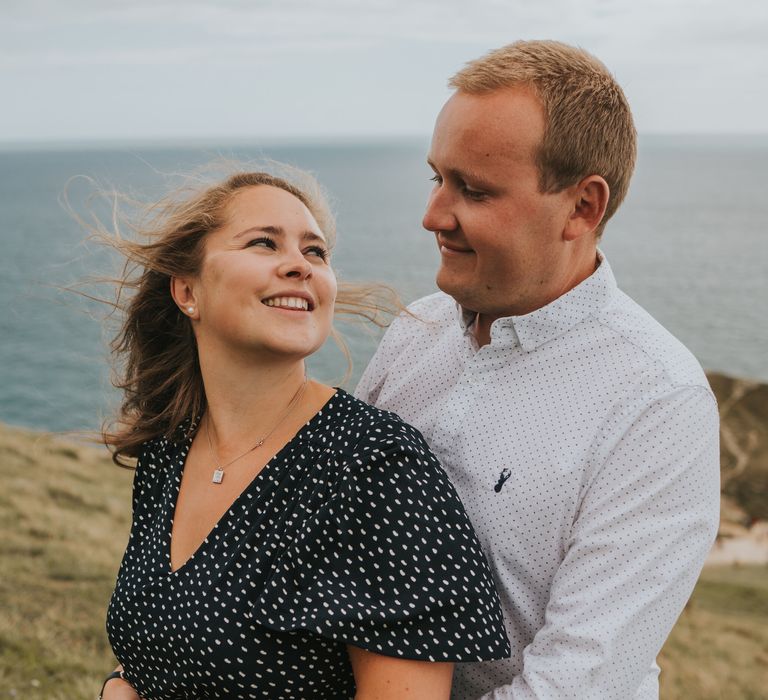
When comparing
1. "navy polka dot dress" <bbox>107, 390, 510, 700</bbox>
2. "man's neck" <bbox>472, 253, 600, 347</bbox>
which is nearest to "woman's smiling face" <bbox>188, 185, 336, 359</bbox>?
"navy polka dot dress" <bbox>107, 390, 510, 700</bbox>

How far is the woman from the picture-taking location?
8.17 feet

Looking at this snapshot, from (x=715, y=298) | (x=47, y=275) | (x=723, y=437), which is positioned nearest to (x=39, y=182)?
(x=47, y=275)

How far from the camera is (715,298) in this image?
67625 millimetres

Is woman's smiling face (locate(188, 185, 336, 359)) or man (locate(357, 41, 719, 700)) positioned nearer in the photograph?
man (locate(357, 41, 719, 700))

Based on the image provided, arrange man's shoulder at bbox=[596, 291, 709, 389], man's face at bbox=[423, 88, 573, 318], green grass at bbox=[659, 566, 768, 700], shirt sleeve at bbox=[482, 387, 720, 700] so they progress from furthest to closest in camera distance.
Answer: green grass at bbox=[659, 566, 768, 700]
man's face at bbox=[423, 88, 573, 318]
man's shoulder at bbox=[596, 291, 709, 389]
shirt sleeve at bbox=[482, 387, 720, 700]

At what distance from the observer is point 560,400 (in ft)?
9.49

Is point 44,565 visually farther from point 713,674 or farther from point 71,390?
point 71,390

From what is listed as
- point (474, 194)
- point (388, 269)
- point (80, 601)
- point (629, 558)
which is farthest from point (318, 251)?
point (388, 269)

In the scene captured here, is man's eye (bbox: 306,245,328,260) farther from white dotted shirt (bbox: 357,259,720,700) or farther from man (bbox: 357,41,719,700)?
white dotted shirt (bbox: 357,259,720,700)

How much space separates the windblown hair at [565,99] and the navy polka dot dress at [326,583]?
95cm

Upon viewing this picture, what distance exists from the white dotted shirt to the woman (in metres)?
0.24

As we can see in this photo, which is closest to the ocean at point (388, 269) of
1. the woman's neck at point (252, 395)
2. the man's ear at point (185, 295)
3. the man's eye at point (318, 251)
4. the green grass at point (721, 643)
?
the man's ear at point (185, 295)

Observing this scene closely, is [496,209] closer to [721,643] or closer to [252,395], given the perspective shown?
[252,395]

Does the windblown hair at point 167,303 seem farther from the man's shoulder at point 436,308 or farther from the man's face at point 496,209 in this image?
the man's face at point 496,209
